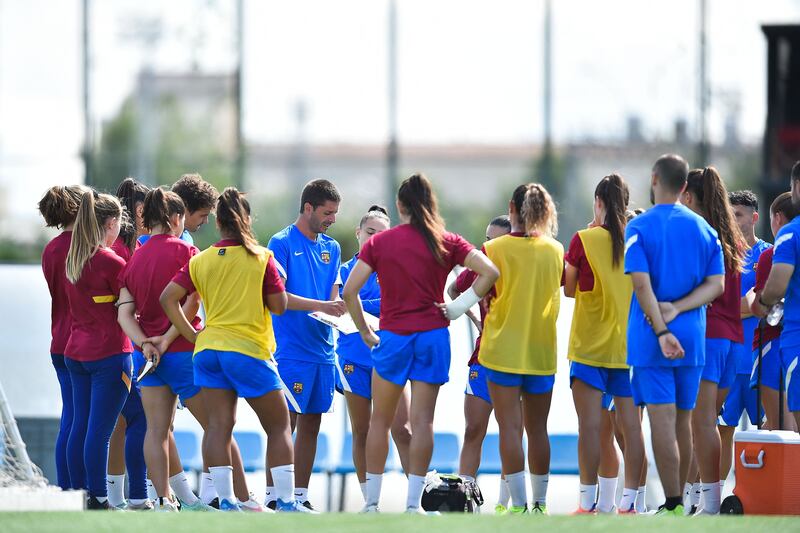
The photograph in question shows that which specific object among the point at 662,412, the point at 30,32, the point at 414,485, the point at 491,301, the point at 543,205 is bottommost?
the point at 414,485

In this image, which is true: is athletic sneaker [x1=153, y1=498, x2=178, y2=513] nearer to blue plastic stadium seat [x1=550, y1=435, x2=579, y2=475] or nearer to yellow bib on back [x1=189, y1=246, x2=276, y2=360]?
yellow bib on back [x1=189, y1=246, x2=276, y2=360]

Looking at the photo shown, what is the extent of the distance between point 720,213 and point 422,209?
1.45m

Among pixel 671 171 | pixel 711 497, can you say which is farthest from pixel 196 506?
pixel 671 171

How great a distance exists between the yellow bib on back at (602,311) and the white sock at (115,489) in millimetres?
2458

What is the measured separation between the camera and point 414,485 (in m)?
5.91

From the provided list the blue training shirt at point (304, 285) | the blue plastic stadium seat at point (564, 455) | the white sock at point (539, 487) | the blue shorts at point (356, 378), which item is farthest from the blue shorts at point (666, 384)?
the blue plastic stadium seat at point (564, 455)

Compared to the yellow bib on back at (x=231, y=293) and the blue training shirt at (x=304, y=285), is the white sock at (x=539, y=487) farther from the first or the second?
the yellow bib on back at (x=231, y=293)

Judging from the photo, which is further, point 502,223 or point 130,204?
point 502,223

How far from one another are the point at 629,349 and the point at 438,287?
933 millimetres

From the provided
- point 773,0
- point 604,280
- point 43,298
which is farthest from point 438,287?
point 773,0

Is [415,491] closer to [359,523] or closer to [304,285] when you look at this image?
[359,523]

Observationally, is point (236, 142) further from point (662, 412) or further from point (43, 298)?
point (662, 412)

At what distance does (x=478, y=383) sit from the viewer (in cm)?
673

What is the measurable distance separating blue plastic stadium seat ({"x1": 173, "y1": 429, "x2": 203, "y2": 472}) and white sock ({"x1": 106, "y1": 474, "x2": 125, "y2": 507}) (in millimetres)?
2371
